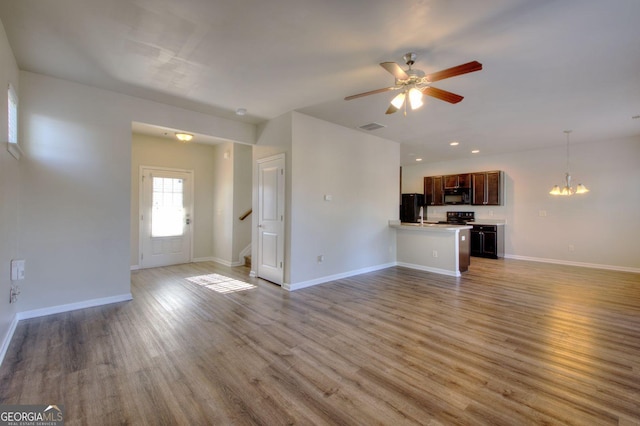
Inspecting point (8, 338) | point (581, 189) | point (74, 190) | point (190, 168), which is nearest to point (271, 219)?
point (74, 190)

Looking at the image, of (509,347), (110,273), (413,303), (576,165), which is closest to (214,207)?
(110,273)

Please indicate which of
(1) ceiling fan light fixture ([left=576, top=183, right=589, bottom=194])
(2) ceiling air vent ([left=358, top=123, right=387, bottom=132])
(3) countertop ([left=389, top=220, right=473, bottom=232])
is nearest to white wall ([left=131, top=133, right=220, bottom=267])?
(2) ceiling air vent ([left=358, top=123, right=387, bottom=132])

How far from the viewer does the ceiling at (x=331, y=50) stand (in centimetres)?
217

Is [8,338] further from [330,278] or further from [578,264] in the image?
[578,264]

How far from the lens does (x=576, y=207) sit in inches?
251

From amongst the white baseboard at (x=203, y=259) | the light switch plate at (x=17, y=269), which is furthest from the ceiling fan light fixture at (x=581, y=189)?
the light switch plate at (x=17, y=269)

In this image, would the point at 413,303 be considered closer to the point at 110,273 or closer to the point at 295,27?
the point at 295,27

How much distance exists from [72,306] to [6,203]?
1517 millimetres

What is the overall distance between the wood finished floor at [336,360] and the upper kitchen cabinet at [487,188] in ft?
11.7

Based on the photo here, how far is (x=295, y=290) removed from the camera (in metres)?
4.42

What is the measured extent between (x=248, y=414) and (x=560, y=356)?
8.59 feet

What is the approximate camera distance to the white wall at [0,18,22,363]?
245 centimetres

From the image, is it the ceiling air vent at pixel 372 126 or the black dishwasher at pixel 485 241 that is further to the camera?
the black dishwasher at pixel 485 241

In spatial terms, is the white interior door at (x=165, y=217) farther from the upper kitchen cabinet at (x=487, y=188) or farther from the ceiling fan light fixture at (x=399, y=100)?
the upper kitchen cabinet at (x=487, y=188)
